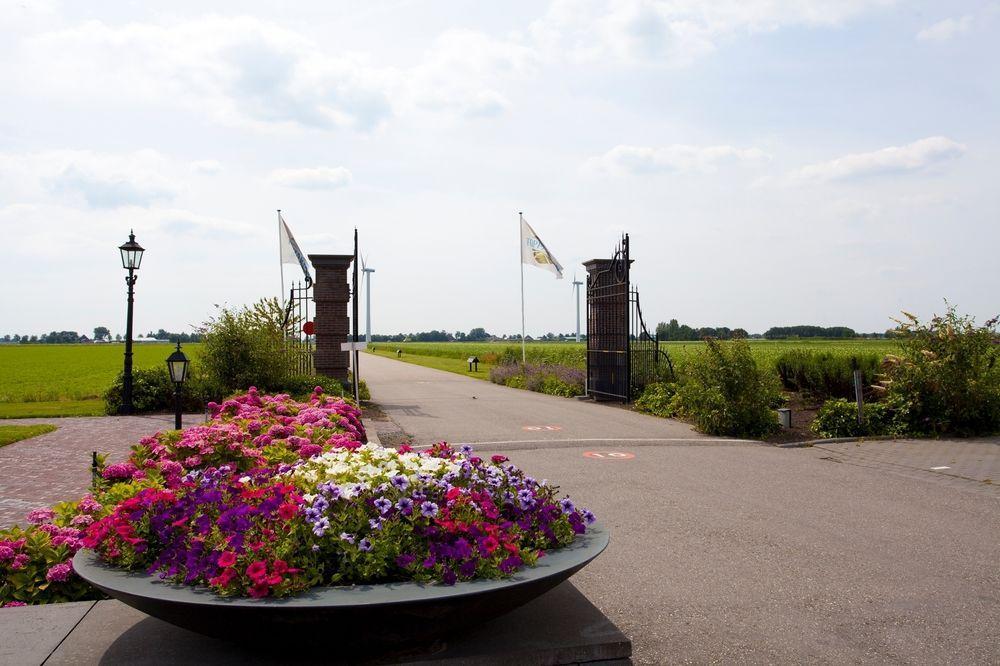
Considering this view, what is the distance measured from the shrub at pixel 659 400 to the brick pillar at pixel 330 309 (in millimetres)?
7784

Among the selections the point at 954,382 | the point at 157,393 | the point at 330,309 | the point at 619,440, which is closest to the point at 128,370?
the point at 157,393

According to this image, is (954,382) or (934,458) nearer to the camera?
(934,458)

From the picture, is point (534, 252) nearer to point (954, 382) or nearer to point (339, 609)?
point (954, 382)

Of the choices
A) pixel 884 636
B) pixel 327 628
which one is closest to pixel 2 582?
pixel 327 628

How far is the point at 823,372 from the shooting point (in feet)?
63.5

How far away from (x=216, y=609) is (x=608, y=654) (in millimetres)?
1849

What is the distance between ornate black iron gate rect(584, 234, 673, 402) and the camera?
1942cm

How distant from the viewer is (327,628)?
11.5ft

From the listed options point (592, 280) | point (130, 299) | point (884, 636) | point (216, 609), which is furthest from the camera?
point (592, 280)

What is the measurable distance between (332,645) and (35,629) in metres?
1.53

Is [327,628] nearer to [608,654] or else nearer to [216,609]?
[216,609]

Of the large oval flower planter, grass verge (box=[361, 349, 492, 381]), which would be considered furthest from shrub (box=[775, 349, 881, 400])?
the large oval flower planter

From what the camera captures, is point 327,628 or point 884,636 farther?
point 884,636

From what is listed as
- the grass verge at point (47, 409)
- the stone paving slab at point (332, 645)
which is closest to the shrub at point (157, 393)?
the grass verge at point (47, 409)
